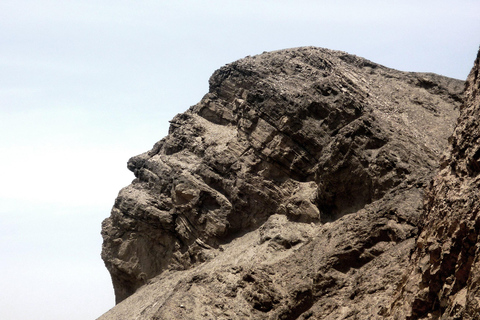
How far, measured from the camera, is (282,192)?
36.5 m

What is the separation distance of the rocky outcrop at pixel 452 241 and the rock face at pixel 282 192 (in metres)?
8.17

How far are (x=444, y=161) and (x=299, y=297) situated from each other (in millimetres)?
12761

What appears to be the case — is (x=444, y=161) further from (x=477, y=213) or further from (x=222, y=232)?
(x=222, y=232)

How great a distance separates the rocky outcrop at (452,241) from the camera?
46.8ft

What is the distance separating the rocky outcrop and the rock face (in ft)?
26.8

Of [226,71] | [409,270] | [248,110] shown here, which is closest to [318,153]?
[248,110]

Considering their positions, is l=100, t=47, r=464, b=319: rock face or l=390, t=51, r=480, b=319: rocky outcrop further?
l=100, t=47, r=464, b=319: rock face

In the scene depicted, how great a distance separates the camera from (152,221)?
39.9 metres

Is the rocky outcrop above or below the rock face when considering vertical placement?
below

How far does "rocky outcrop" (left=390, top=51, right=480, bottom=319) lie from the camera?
46.8 ft

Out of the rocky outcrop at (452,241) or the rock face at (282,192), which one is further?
the rock face at (282,192)

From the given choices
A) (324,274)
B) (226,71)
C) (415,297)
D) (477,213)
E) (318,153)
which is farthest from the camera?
(226,71)

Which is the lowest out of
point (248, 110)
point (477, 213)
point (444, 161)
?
point (477, 213)

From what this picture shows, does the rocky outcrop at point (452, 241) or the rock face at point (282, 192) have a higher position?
the rock face at point (282, 192)
